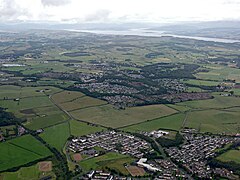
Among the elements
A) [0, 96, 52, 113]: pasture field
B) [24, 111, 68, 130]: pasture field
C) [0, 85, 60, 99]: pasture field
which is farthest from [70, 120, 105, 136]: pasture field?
[0, 85, 60, 99]: pasture field

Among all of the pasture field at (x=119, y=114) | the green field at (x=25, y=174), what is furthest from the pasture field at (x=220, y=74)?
the green field at (x=25, y=174)

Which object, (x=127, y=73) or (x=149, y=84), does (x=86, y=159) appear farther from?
(x=127, y=73)

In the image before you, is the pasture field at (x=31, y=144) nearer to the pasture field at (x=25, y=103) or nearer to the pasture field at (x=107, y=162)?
the pasture field at (x=107, y=162)

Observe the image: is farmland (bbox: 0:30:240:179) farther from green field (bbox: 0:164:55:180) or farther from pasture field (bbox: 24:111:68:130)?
green field (bbox: 0:164:55:180)

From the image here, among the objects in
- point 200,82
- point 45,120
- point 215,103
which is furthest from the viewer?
point 200,82

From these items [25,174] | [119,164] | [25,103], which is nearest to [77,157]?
[119,164]

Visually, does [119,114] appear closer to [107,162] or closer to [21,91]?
[107,162]

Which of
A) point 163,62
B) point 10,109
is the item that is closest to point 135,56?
point 163,62
